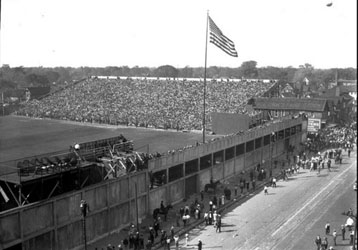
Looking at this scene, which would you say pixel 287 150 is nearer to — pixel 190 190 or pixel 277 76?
pixel 190 190

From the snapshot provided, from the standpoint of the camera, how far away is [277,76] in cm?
16850

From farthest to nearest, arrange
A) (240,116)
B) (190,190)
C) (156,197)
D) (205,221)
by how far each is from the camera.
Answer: (240,116)
(190,190)
(156,197)
(205,221)

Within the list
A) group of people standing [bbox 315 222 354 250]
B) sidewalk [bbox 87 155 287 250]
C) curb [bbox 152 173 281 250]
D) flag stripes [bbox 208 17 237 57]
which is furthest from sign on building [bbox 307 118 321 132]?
group of people standing [bbox 315 222 354 250]

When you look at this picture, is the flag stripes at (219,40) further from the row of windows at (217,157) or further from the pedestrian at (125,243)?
the pedestrian at (125,243)

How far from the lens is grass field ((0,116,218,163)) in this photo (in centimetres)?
4806

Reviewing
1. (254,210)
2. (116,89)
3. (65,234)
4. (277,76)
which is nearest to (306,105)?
→ (116,89)

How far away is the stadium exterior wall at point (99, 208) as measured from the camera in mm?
21938

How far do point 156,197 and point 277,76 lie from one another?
472ft

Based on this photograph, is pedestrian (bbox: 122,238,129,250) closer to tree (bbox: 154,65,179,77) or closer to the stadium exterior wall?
the stadium exterior wall

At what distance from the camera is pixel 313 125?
7050 cm

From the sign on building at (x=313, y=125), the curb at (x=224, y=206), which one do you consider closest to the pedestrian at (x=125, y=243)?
the curb at (x=224, y=206)

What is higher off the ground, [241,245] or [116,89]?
[116,89]

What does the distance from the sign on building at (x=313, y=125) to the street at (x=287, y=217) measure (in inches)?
1071

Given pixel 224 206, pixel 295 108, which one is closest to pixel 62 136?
pixel 224 206
